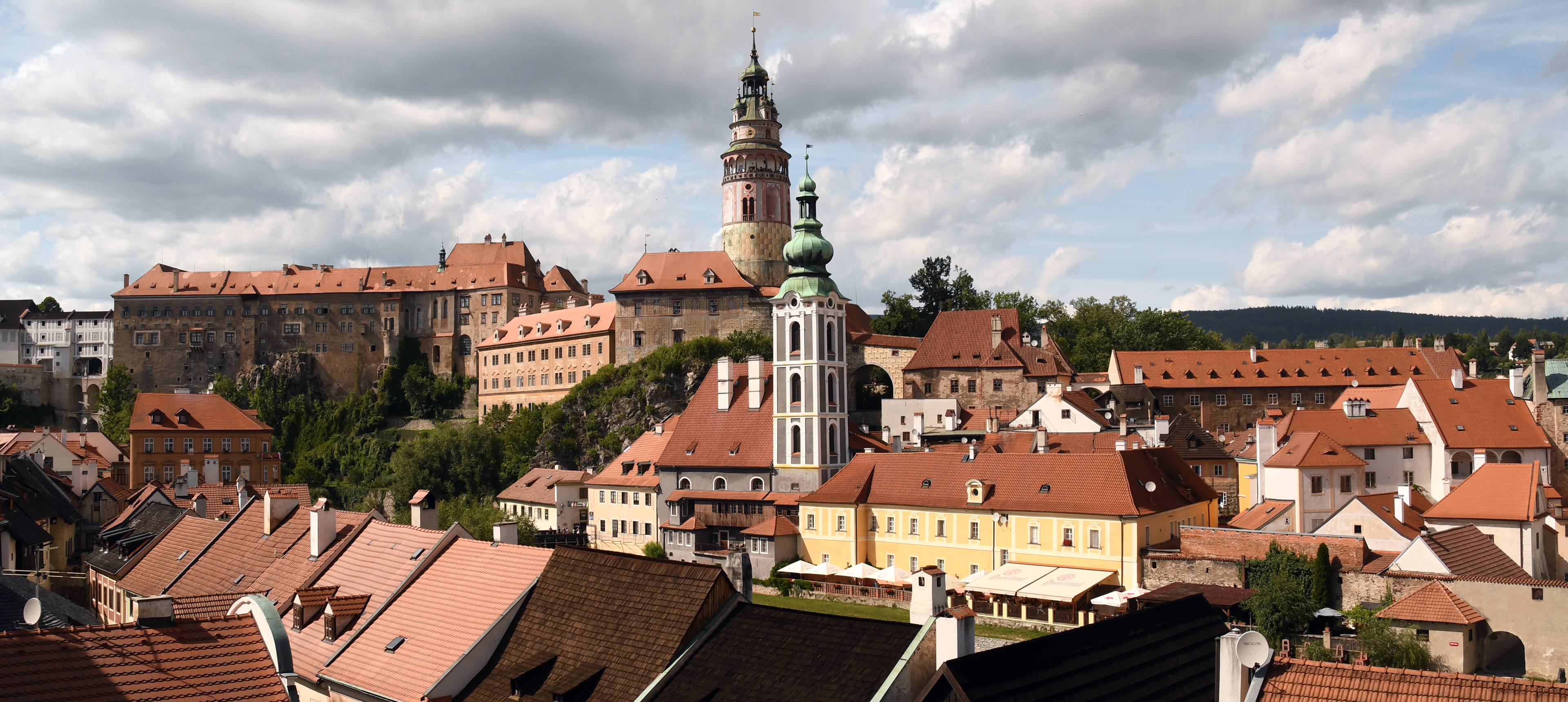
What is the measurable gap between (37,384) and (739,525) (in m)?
94.7

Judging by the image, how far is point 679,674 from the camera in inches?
627

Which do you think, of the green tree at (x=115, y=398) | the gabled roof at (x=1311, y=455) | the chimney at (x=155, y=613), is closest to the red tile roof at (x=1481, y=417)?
the gabled roof at (x=1311, y=455)

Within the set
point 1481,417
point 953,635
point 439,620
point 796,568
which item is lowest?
point 796,568

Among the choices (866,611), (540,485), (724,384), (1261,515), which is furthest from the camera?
(540,485)

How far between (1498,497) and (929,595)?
32639mm

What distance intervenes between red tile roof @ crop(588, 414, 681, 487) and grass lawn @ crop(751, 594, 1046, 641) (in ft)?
42.8

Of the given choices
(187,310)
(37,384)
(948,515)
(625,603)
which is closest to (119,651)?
(625,603)

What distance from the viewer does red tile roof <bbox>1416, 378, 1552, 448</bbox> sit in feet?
184

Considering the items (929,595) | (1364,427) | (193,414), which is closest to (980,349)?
(1364,427)

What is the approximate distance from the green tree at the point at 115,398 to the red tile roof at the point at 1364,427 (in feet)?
297

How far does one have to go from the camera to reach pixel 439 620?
2012 centimetres

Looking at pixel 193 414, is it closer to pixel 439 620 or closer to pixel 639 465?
pixel 639 465

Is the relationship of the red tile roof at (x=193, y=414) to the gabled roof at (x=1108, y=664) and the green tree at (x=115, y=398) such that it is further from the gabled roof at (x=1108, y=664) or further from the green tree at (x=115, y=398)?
the gabled roof at (x=1108, y=664)

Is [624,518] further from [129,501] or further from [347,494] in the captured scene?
[347,494]
